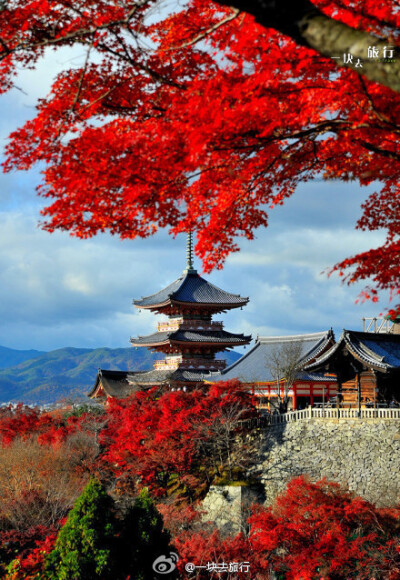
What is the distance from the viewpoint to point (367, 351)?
24000 mm

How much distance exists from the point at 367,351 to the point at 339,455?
450 centimetres

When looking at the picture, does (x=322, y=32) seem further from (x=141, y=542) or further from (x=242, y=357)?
(x=242, y=357)

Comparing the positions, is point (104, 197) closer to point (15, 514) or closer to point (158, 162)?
point (158, 162)

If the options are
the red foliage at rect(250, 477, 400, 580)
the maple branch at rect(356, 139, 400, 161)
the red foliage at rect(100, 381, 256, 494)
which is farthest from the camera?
the red foliage at rect(100, 381, 256, 494)

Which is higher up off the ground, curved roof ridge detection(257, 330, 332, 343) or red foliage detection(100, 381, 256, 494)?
curved roof ridge detection(257, 330, 332, 343)

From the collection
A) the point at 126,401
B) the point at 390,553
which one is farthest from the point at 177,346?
the point at 390,553

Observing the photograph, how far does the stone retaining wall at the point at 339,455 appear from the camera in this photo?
67.3 ft

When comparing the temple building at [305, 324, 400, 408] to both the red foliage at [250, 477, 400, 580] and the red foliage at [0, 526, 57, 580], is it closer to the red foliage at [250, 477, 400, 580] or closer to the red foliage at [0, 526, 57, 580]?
the red foliage at [250, 477, 400, 580]

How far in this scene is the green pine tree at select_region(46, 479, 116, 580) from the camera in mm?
10492

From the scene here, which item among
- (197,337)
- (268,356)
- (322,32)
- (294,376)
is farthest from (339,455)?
(322,32)

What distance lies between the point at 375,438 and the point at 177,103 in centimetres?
1748

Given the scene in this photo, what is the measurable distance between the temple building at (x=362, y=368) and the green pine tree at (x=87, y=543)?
14.4 m

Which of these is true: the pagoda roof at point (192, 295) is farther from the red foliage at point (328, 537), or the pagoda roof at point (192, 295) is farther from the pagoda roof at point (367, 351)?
the red foliage at point (328, 537)

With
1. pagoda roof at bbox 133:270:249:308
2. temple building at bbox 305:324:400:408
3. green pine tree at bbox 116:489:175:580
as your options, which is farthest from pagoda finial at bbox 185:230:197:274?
green pine tree at bbox 116:489:175:580
